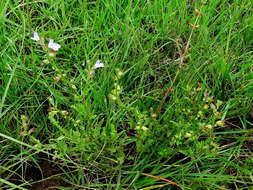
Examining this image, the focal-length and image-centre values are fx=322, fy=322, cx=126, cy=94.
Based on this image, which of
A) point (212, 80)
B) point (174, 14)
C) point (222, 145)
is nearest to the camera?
point (222, 145)

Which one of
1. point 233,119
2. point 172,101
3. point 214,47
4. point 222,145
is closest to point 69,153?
point 172,101

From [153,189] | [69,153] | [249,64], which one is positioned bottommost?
[153,189]

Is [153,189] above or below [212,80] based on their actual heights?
below

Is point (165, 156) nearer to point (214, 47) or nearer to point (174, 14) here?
point (214, 47)

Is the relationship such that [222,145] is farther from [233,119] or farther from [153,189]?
[153,189]

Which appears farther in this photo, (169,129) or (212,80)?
(212,80)

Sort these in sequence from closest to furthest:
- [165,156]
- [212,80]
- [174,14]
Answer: [165,156] < [212,80] < [174,14]
